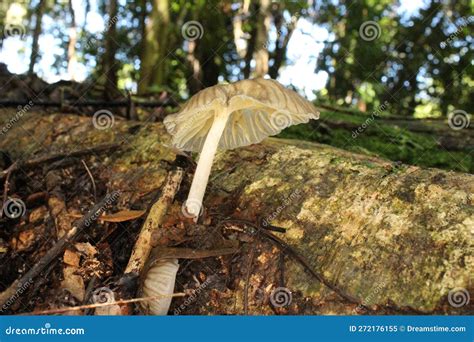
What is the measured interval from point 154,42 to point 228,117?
24.2 feet

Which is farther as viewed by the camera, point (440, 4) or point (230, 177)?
point (440, 4)

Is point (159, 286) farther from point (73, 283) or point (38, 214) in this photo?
point (38, 214)

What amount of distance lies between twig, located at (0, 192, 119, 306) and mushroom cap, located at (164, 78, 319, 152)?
68cm

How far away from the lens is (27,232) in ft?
8.80

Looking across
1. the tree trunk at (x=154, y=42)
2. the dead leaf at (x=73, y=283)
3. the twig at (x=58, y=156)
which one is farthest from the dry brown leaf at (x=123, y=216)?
the tree trunk at (x=154, y=42)

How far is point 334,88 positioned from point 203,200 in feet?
48.9

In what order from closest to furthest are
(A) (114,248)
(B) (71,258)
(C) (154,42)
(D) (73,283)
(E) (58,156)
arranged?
(D) (73,283) < (B) (71,258) < (A) (114,248) < (E) (58,156) < (C) (154,42)

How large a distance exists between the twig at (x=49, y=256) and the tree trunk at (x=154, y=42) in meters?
6.85

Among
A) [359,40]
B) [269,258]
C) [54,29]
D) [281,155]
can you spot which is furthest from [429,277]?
[54,29]

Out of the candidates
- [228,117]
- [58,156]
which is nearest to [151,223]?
[228,117]

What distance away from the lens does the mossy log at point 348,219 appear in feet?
5.79

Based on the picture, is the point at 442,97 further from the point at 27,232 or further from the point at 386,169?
the point at 27,232

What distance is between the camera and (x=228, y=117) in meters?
2.58

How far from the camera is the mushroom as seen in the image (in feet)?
7.20
